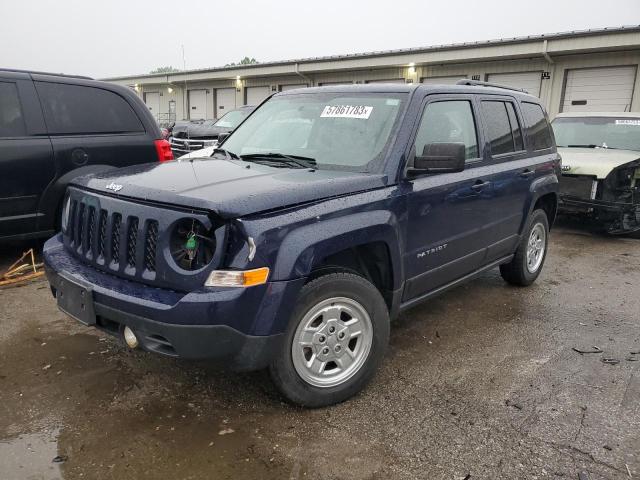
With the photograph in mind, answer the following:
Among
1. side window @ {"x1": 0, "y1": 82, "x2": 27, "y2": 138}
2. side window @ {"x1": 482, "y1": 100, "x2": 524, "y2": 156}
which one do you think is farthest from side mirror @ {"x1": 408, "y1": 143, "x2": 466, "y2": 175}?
side window @ {"x1": 0, "y1": 82, "x2": 27, "y2": 138}

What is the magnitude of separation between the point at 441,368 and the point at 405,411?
682 millimetres

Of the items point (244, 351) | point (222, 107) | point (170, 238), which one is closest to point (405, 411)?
point (244, 351)

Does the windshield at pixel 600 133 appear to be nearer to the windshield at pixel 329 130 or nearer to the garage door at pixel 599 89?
the garage door at pixel 599 89

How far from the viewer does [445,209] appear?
3721 mm

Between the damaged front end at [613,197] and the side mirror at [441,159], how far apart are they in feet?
18.0

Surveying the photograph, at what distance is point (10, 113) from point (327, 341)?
431cm

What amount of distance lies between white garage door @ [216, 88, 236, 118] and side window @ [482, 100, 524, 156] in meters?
22.8

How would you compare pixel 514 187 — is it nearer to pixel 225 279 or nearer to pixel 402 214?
pixel 402 214

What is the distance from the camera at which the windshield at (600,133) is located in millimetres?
8773

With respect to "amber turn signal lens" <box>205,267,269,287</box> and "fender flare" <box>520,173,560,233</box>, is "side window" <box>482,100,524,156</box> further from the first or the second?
"amber turn signal lens" <box>205,267,269,287</box>

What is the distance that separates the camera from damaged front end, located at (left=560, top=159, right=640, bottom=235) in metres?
7.65

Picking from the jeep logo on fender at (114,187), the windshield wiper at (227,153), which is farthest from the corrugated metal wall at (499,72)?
the jeep logo on fender at (114,187)

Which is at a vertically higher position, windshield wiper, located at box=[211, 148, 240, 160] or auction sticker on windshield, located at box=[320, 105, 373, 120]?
auction sticker on windshield, located at box=[320, 105, 373, 120]

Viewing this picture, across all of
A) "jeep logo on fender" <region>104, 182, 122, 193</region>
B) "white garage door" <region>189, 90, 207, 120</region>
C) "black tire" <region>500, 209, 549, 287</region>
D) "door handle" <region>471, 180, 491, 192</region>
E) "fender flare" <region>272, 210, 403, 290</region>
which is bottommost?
"black tire" <region>500, 209, 549, 287</region>
